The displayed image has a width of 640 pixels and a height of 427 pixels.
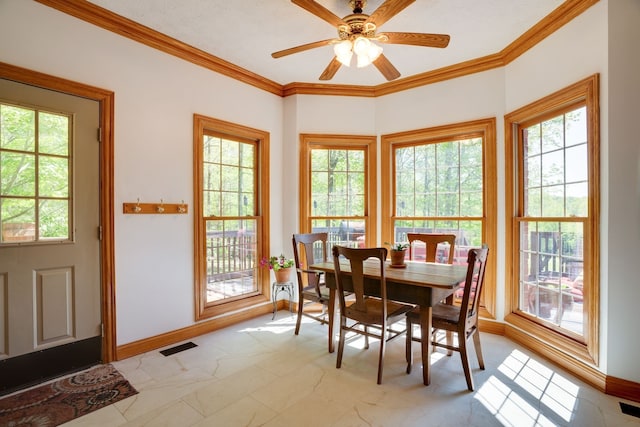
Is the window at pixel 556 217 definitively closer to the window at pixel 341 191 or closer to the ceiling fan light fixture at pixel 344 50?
the window at pixel 341 191

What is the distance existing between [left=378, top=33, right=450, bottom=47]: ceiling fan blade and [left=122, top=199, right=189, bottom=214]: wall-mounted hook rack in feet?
7.59

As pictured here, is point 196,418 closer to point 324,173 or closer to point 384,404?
point 384,404

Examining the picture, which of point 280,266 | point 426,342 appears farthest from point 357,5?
point 280,266

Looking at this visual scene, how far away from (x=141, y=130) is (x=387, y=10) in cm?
226

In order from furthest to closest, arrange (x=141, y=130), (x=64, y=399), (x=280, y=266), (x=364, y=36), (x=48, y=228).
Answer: (x=280, y=266), (x=141, y=130), (x=48, y=228), (x=364, y=36), (x=64, y=399)

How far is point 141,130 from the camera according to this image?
2934mm

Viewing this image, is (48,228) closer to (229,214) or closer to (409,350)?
(229,214)

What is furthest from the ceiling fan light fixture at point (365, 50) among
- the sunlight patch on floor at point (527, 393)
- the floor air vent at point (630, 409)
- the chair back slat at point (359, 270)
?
the floor air vent at point (630, 409)

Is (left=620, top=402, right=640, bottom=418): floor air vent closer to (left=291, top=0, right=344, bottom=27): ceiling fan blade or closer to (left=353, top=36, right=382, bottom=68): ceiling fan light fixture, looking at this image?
(left=353, top=36, right=382, bottom=68): ceiling fan light fixture

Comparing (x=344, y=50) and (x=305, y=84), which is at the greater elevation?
(x=305, y=84)

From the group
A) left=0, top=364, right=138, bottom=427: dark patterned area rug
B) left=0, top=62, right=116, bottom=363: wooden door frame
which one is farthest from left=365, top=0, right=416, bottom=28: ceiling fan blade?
left=0, top=364, right=138, bottom=427: dark patterned area rug

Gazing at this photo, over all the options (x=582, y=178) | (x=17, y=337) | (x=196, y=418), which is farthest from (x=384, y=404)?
(x=17, y=337)

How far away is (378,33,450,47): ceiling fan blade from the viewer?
2.23 metres

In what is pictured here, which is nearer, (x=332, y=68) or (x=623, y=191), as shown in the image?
(x=623, y=191)
